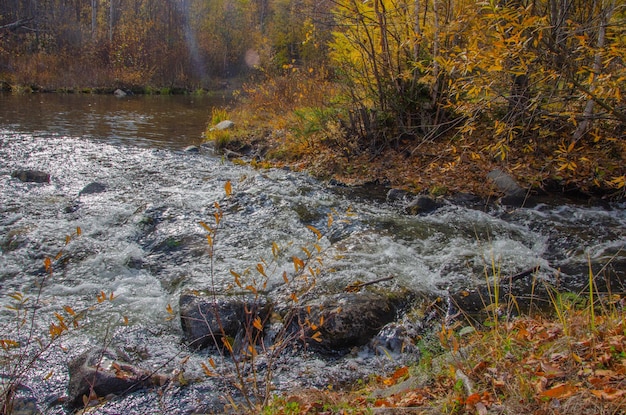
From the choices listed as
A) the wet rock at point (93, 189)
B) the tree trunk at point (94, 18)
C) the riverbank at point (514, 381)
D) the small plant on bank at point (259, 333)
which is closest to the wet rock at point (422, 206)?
the small plant on bank at point (259, 333)

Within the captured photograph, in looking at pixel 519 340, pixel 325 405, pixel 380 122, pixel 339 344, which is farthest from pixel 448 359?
pixel 380 122

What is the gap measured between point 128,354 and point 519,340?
297cm

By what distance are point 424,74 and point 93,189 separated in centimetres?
656

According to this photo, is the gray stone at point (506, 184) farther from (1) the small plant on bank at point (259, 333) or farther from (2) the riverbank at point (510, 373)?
(1) the small plant on bank at point (259, 333)

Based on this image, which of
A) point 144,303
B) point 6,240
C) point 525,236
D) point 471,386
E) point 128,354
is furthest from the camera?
point 525,236

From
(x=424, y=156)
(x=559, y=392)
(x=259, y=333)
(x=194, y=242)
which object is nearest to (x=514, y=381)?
(x=559, y=392)

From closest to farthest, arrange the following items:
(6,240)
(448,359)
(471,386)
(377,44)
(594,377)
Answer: (594,377), (471,386), (448,359), (6,240), (377,44)

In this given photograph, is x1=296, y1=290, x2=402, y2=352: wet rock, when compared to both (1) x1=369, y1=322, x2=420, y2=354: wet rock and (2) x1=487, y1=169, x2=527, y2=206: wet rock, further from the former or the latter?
(2) x1=487, y1=169, x2=527, y2=206: wet rock

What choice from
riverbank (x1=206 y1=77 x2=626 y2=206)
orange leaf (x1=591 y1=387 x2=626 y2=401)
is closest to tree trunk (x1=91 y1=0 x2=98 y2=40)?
riverbank (x1=206 y1=77 x2=626 y2=206)

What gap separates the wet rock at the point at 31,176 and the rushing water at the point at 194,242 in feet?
0.68

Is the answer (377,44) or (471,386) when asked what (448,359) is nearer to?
(471,386)

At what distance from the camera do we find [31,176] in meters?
8.05

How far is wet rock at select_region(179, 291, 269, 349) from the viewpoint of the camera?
3850mm

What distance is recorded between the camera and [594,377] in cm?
215
